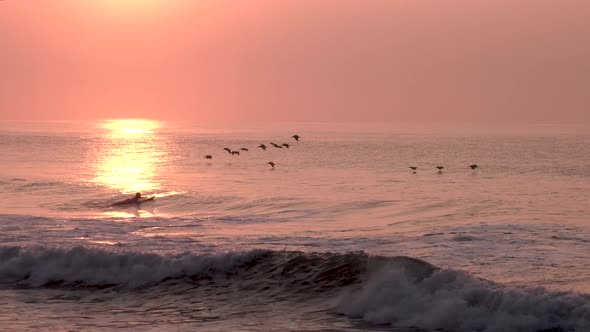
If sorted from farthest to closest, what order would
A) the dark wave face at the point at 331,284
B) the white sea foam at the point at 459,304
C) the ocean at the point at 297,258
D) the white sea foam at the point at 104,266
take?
the white sea foam at the point at 104,266 < the ocean at the point at 297,258 < the dark wave face at the point at 331,284 < the white sea foam at the point at 459,304

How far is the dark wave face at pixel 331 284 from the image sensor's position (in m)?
15.4

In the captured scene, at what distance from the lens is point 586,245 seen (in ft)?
80.7

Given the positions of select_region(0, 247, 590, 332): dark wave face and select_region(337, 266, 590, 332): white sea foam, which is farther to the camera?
select_region(0, 247, 590, 332): dark wave face

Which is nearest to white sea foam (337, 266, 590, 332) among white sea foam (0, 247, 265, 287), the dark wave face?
the dark wave face

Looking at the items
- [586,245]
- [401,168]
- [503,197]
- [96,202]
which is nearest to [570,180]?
[503,197]

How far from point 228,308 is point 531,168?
2311 inches

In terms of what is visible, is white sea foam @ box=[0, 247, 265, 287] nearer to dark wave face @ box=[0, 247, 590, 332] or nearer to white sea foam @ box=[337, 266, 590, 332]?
dark wave face @ box=[0, 247, 590, 332]

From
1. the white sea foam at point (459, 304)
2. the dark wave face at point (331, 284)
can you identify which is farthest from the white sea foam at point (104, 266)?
the white sea foam at point (459, 304)

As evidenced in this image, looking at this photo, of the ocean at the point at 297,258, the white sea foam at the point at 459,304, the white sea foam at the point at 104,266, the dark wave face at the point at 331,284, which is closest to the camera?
the white sea foam at the point at 459,304

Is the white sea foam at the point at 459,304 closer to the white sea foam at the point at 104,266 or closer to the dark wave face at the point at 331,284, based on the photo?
the dark wave face at the point at 331,284

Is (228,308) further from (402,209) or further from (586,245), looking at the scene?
(402,209)

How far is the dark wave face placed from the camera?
15383mm

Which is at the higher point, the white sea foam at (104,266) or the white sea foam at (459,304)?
the white sea foam at (459,304)

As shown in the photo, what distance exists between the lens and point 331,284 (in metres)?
19.0
